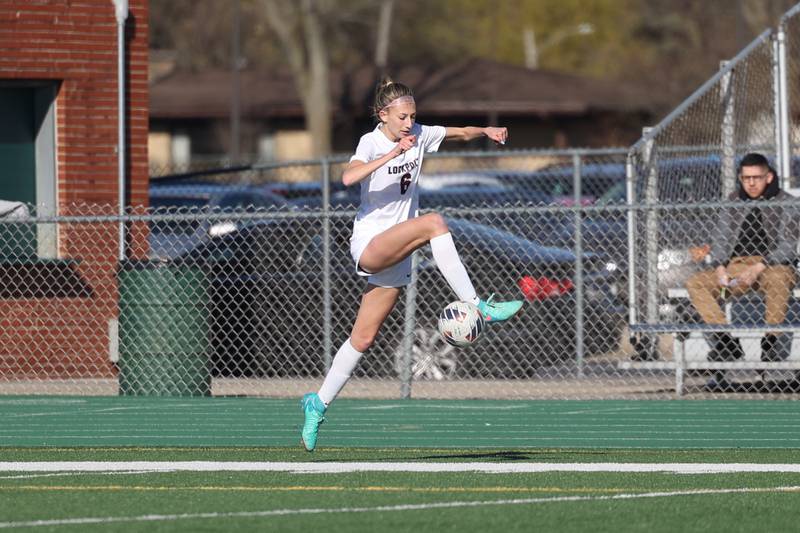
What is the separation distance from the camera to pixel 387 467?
934cm

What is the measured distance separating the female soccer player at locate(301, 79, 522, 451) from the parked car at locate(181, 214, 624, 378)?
505cm

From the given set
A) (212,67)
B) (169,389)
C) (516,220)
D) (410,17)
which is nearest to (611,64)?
(410,17)

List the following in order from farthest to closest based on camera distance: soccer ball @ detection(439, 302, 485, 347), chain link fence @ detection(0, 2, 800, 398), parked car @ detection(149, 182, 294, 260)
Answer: parked car @ detection(149, 182, 294, 260) → chain link fence @ detection(0, 2, 800, 398) → soccer ball @ detection(439, 302, 485, 347)

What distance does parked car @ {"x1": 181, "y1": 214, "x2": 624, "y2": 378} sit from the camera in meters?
14.6

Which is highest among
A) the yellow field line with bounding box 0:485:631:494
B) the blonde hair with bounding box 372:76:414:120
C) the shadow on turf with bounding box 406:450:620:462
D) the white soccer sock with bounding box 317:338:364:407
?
the blonde hair with bounding box 372:76:414:120

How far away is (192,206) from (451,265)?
11094 mm

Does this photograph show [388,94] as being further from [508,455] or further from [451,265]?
[508,455]

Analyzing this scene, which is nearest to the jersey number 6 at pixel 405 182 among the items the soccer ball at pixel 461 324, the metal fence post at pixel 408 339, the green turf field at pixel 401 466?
the soccer ball at pixel 461 324

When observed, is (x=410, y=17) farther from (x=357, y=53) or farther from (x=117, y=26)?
(x=117, y=26)

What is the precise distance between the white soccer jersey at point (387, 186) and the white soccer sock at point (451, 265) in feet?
1.02

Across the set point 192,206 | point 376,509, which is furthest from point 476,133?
point 192,206

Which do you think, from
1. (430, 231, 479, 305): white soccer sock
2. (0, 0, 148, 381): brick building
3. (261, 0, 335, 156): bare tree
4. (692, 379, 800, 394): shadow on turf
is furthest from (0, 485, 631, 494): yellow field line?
(261, 0, 335, 156): bare tree

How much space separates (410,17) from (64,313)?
177 ft

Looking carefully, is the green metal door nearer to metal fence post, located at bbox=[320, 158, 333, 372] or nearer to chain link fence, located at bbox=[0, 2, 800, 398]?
chain link fence, located at bbox=[0, 2, 800, 398]
